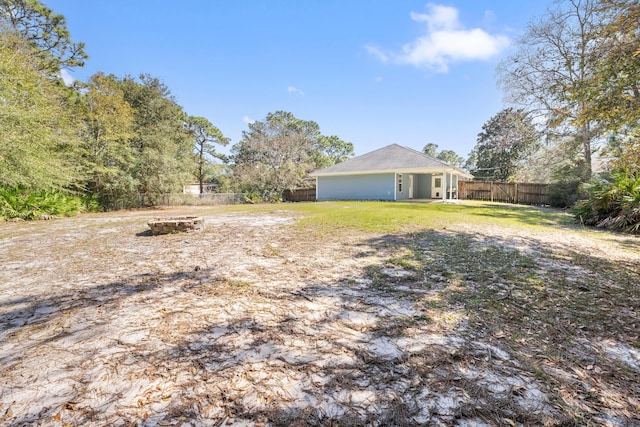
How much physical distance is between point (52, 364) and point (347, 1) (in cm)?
1198

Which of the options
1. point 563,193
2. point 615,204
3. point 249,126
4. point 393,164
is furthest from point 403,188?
point 249,126

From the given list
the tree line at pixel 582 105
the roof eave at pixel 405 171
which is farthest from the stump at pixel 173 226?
the roof eave at pixel 405 171

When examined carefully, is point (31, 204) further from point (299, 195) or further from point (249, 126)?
point (249, 126)

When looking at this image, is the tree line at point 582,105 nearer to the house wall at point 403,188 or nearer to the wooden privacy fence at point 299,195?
the house wall at point 403,188

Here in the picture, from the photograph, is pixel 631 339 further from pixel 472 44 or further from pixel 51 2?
pixel 51 2

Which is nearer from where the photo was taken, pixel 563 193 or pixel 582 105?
pixel 582 105

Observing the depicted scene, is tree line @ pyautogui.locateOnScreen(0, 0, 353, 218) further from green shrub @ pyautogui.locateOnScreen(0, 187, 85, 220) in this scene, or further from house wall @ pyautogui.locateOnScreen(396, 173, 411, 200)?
house wall @ pyautogui.locateOnScreen(396, 173, 411, 200)

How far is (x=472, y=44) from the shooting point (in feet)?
35.4

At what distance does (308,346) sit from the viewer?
211 cm

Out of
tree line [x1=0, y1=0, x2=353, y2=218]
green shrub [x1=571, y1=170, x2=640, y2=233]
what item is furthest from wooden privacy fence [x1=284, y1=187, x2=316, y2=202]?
green shrub [x1=571, y1=170, x2=640, y2=233]

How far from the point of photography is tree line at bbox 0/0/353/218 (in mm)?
10250

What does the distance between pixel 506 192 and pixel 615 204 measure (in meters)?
A: 13.8

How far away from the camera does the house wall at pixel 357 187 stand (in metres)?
19.4

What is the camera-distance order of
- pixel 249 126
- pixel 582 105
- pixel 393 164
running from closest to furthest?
1. pixel 582 105
2. pixel 393 164
3. pixel 249 126
